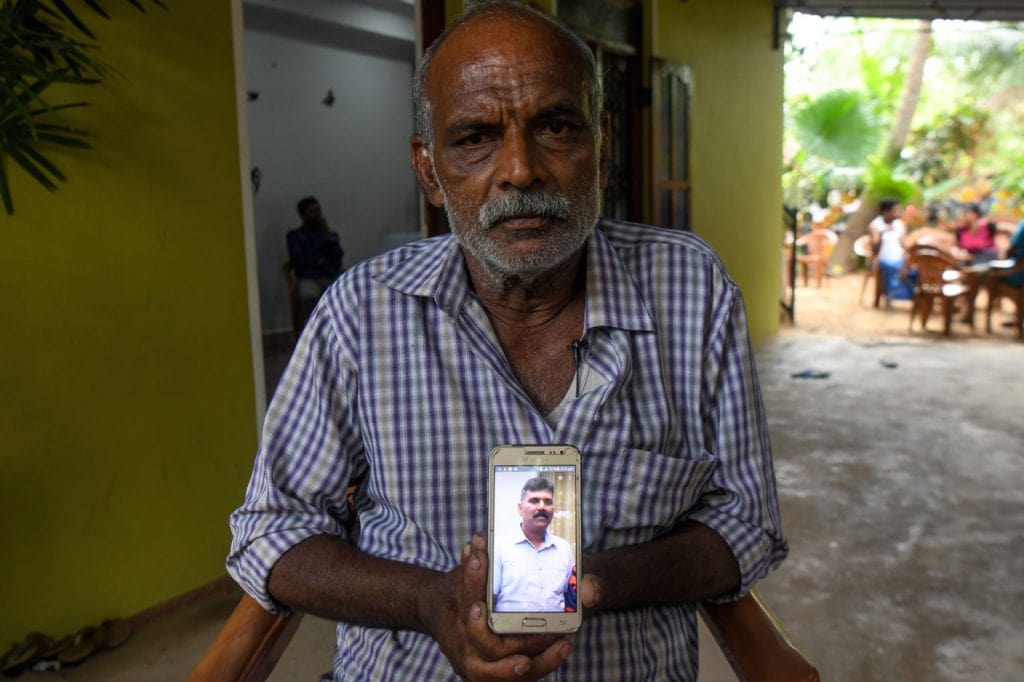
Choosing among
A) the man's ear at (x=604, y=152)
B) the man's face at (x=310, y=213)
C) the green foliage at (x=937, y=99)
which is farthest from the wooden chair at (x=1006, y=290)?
the man's ear at (x=604, y=152)

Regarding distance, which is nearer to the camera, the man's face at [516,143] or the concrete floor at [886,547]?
the man's face at [516,143]

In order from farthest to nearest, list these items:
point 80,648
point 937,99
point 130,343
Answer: point 937,99 < point 130,343 < point 80,648

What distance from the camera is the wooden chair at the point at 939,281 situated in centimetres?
977

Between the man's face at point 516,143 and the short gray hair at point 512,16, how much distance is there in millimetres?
18

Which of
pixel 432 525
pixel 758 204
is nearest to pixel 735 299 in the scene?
pixel 432 525

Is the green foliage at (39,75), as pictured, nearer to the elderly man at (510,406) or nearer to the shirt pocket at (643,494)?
the elderly man at (510,406)

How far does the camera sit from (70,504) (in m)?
2.80

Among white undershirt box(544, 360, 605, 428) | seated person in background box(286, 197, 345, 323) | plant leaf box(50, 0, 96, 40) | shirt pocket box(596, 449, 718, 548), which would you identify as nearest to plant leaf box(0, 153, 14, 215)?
plant leaf box(50, 0, 96, 40)

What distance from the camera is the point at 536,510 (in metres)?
1.03

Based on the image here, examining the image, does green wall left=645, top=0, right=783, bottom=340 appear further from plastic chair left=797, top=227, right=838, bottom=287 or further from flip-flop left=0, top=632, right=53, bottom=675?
plastic chair left=797, top=227, right=838, bottom=287

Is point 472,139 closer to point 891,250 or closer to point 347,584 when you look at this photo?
point 347,584

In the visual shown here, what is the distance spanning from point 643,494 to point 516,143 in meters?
0.53

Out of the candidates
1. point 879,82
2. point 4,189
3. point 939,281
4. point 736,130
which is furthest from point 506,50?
point 879,82

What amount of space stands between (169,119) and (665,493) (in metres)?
2.32
